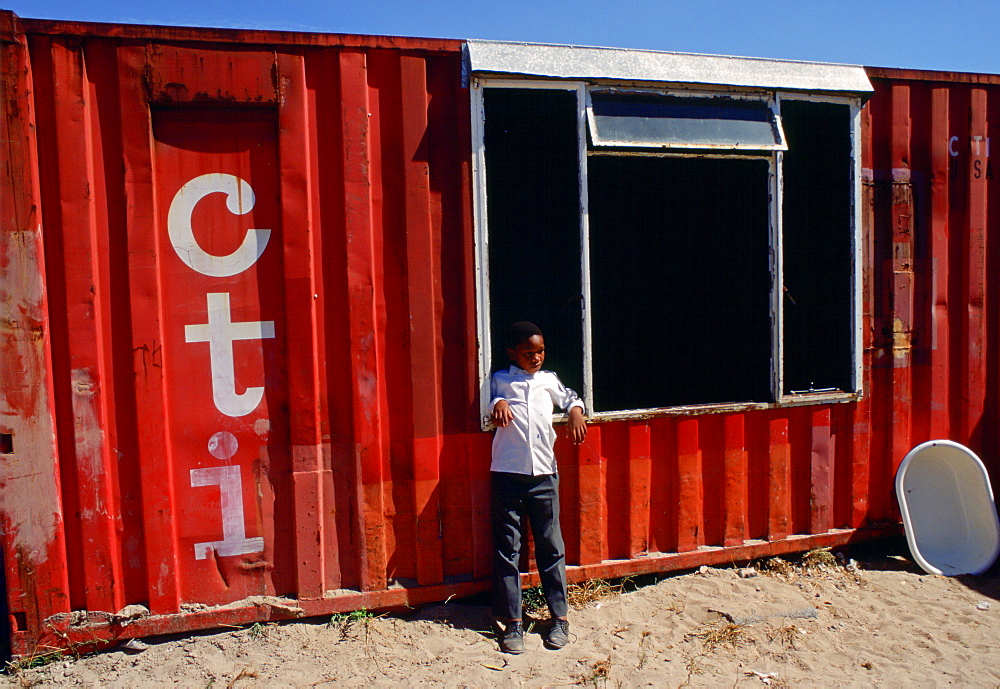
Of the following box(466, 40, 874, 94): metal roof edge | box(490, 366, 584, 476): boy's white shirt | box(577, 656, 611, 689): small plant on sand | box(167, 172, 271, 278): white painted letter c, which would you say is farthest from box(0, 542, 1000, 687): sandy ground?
box(466, 40, 874, 94): metal roof edge

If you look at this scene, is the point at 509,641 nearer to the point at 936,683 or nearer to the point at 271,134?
the point at 936,683

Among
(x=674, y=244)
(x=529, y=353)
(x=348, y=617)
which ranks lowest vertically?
(x=348, y=617)

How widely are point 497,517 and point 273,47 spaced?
2.69 meters

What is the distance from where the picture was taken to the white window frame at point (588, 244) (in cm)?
324

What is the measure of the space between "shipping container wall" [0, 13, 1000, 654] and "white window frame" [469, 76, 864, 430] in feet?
0.24

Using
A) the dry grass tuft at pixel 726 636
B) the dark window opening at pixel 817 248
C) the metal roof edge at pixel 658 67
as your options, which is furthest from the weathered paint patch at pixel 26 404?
the dark window opening at pixel 817 248

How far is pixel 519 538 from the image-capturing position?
314cm

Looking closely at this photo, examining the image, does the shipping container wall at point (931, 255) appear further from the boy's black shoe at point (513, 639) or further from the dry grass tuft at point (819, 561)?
the boy's black shoe at point (513, 639)

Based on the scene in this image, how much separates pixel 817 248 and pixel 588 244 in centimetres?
170

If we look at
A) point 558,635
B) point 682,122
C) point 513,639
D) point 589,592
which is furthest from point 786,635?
point 682,122

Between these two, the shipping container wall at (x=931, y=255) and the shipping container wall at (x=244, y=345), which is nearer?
the shipping container wall at (x=244, y=345)

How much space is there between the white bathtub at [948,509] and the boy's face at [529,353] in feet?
8.25

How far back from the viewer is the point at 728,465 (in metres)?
3.67

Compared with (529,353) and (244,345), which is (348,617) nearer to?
(244,345)
